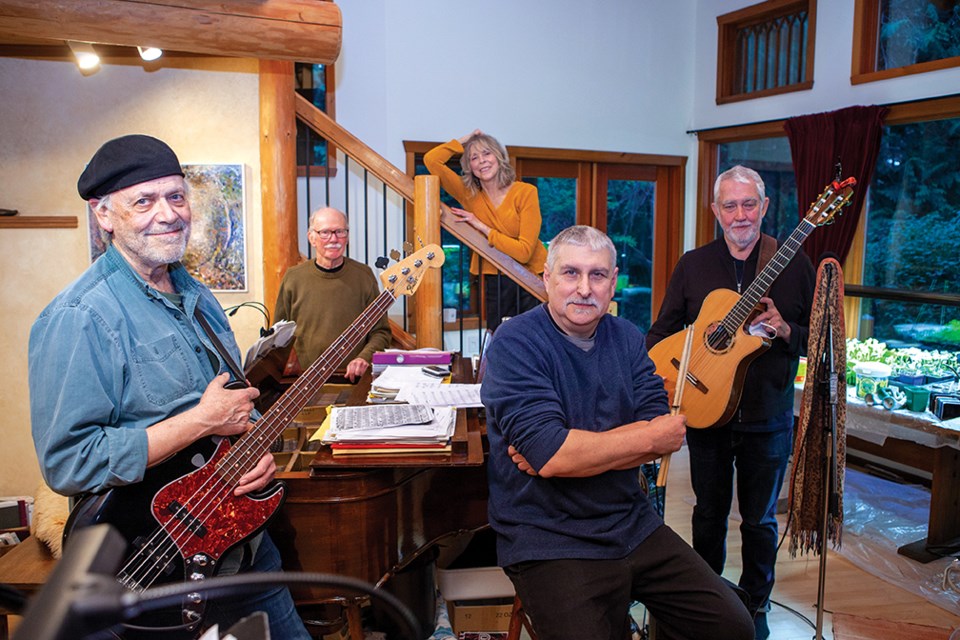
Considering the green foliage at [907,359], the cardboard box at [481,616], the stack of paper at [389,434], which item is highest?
the stack of paper at [389,434]

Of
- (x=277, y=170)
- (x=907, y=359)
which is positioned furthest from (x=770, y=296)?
(x=277, y=170)

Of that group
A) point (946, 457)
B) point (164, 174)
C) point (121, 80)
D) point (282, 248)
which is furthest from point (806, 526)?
point (121, 80)

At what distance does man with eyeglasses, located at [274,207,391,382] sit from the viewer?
3639 millimetres

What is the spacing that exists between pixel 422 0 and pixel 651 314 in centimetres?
361

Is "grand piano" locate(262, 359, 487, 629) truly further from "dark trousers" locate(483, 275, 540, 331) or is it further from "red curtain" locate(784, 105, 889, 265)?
"red curtain" locate(784, 105, 889, 265)

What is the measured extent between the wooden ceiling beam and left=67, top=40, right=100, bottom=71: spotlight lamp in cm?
19

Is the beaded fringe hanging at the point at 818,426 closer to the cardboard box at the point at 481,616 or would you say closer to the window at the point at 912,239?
the cardboard box at the point at 481,616

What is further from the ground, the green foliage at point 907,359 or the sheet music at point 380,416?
the sheet music at point 380,416

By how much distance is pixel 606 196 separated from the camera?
709cm

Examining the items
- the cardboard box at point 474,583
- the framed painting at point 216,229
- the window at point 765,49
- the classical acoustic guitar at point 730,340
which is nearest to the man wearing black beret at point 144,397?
the cardboard box at point 474,583

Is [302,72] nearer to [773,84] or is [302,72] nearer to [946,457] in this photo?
[773,84]

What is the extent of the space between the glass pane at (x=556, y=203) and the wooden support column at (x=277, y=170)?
3.08 metres

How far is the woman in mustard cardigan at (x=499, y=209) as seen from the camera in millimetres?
4031

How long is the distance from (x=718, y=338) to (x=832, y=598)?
1.47 m
